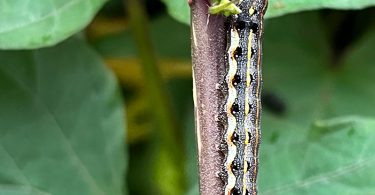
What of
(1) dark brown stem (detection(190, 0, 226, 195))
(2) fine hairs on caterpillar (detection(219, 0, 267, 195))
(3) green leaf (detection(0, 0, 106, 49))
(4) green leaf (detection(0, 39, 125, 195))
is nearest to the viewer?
(1) dark brown stem (detection(190, 0, 226, 195))

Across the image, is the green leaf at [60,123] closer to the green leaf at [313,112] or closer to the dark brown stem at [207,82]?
the green leaf at [313,112]

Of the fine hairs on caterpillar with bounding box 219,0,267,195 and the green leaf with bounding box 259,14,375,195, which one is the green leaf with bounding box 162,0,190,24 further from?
the green leaf with bounding box 259,14,375,195

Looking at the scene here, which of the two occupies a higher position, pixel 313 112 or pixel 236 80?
pixel 236 80

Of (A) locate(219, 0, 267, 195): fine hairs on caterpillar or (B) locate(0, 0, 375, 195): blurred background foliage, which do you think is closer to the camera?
(A) locate(219, 0, 267, 195): fine hairs on caterpillar

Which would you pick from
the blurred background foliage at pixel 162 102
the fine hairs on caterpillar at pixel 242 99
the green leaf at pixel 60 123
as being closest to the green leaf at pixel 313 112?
the blurred background foliage at pixel 162 102

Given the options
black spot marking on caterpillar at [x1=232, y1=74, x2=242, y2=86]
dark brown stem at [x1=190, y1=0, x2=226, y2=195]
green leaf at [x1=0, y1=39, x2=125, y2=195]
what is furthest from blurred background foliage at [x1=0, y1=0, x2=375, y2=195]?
dark brown stem at [x1=190, y1=0, x2=226, y2=195]

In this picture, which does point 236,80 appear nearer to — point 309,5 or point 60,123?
point 309,5

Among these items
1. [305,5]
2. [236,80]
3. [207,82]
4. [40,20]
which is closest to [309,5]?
[305,5]

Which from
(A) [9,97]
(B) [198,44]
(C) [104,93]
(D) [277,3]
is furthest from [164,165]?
(B) [198,44]
